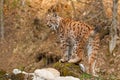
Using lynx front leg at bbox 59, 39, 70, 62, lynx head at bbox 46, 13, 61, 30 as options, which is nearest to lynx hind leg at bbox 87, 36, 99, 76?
lynx front leg at bbox 59, 39, 70, 62

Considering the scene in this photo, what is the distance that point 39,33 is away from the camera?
1688 centimetres

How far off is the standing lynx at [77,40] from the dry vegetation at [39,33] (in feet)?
10.2

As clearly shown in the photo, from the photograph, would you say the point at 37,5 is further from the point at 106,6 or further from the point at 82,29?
the point at 82,29

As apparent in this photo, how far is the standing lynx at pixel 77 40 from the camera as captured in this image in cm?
1023

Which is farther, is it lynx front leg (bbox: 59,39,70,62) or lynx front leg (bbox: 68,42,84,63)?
lynx front leg (bbox: 59,39,70,62)

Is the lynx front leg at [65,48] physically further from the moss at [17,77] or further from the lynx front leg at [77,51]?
the moss at [17,77]

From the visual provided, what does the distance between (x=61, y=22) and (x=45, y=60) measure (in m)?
4.49

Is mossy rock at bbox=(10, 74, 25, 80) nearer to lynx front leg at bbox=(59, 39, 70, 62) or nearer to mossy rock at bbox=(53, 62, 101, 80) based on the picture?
mossy rock at bbox=(53, 62, 101, 80)

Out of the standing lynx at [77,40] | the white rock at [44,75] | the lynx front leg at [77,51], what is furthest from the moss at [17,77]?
the lynx front leg at [77,51]

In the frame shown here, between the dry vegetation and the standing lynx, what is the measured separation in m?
3.11

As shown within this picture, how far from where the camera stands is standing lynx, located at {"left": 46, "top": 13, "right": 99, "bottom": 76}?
10227 mm

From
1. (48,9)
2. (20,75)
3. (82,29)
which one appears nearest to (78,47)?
(82,29)

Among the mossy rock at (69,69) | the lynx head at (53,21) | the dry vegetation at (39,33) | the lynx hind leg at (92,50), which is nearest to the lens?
the mossy rock at (69,69)

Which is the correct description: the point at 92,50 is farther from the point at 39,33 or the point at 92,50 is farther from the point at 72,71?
the point at 39,33
